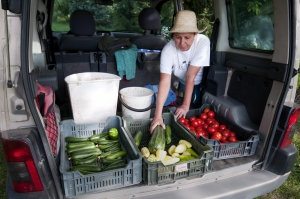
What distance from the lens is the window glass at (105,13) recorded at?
182 inches

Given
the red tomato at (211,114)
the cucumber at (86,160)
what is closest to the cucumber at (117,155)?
the cucumber at (86,160)

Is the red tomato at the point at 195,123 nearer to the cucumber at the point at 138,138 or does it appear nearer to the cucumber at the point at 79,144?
the cucumber at the point at 138,138

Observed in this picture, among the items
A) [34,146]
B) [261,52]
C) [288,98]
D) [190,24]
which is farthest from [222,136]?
[34,146]

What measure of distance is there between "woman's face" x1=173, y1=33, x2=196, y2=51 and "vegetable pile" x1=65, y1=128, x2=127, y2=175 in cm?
123

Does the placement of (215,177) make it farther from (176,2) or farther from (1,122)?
(176,2)

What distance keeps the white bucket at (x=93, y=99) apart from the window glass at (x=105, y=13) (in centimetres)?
241

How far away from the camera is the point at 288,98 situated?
7.15 ft

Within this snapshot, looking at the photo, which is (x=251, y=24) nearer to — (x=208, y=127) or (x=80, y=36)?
(x=208, y=127)

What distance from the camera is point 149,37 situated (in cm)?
380

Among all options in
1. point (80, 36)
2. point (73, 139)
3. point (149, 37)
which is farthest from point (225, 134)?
point (80, 36)

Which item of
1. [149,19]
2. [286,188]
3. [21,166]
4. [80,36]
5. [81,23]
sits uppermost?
[149,19]

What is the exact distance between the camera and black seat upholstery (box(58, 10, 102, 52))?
342 centimetres

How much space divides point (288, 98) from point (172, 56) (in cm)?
140

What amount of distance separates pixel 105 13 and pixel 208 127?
132 inches
